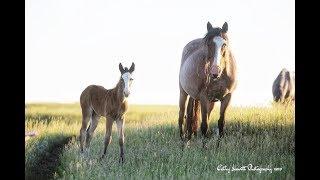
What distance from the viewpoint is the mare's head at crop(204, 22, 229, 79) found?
9062mm

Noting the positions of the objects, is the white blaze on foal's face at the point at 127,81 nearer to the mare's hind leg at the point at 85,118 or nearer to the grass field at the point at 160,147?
the grass field at the point at 160,147

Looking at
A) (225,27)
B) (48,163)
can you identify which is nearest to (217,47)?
(225,27)

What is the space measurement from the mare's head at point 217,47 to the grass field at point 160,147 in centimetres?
128

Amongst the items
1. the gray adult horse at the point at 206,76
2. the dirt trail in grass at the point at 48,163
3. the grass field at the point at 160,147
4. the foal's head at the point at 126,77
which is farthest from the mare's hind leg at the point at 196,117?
the dirt trail in grass at the point at 48,163

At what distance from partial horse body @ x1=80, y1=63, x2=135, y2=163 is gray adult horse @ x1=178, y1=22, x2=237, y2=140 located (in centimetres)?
129

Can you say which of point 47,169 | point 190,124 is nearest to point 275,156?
point 190,124

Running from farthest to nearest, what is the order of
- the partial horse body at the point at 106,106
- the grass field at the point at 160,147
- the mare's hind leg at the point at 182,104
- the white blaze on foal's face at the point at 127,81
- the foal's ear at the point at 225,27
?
the mare's hind leg at the point at 182,104
the foal's ear at the point at 225,27
the partial horse body at the point at 106,106
the white blaze on foal's face at the point at 127,81
the grass field at the point at 160,147

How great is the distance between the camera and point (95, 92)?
32.5 feet

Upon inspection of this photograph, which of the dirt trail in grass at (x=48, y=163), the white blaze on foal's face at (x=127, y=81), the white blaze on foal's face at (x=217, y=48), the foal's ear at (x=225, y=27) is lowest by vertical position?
the dirt trail in grass at (x=48, y=163)

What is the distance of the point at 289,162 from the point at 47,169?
147 inches

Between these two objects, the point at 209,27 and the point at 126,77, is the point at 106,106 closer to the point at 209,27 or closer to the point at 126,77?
the point at 126,77

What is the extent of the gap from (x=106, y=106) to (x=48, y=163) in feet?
4.29

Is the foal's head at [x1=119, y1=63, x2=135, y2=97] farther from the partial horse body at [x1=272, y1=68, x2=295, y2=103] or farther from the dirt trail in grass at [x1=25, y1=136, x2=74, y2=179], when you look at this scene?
the partial horse body at [x1=272, y1=68, x2=295, y2=103]

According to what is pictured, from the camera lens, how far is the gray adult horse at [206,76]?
30.2ft
